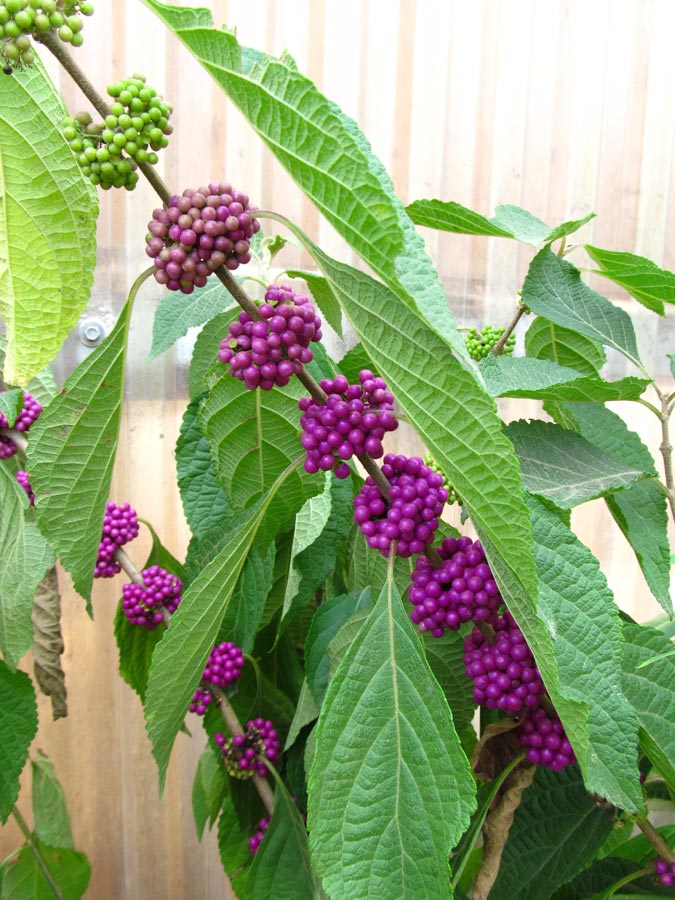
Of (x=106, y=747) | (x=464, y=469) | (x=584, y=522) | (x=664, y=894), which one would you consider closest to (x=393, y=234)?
(x=464, y=469)

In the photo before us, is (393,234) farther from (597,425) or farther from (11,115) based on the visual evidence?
(597,425)

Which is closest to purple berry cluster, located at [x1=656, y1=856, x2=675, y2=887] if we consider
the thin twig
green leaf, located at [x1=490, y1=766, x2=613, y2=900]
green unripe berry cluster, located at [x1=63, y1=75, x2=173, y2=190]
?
green leaf, located at [x1=490, y1=766, x2=613, y2=900]

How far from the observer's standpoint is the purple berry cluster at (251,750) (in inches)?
23.7

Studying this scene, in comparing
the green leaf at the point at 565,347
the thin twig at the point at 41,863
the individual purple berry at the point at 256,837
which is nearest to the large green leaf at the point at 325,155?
the green leaf at the point at 565,347

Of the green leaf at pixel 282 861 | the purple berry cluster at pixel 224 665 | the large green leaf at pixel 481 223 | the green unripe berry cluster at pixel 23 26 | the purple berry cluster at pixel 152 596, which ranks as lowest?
the green leaf at pixel 282 861

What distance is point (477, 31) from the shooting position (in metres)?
1.34

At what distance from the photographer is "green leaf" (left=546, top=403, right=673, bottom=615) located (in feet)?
1.58

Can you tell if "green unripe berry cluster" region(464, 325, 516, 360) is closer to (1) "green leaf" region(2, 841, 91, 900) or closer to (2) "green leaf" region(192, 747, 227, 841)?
(2) "green leaf" region(192, 747, 227, 841)

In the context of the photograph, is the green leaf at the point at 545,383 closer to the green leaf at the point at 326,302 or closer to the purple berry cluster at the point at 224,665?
the green leaf at the point at 326,302

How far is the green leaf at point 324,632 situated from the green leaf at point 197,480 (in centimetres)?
12

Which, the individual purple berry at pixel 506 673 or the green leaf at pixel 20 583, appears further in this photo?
the green leaf at pixel 20 583

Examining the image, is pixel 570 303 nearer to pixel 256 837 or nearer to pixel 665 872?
pixel 665 872

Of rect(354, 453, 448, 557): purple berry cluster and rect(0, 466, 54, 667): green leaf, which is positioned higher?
rect(354, 453, 448, 557): purple berry cluster

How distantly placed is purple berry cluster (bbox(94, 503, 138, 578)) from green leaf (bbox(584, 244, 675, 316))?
41 cm
